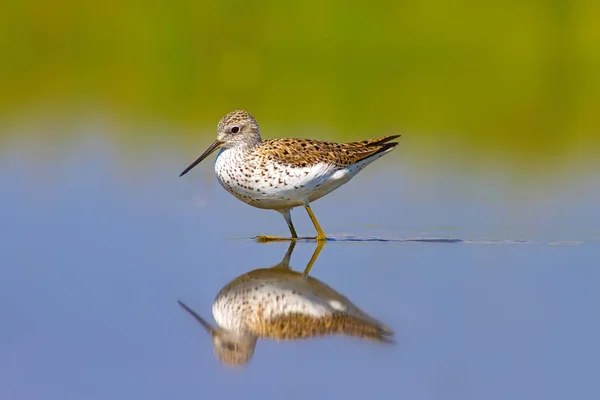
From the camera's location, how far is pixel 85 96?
16.2 m

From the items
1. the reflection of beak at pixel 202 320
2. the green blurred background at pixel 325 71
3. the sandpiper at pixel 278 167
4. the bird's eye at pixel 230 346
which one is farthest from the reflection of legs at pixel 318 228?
the green blurred background at pixel 325 71

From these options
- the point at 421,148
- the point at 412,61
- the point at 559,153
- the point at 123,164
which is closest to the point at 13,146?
the point at 123,164

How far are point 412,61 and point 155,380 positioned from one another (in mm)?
13183

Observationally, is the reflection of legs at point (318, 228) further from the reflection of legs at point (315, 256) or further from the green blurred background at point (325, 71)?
the green blurred background at point (325, 71)

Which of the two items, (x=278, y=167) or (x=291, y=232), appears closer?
(x=278, y=167)

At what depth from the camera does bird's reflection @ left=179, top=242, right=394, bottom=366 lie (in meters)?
6.48

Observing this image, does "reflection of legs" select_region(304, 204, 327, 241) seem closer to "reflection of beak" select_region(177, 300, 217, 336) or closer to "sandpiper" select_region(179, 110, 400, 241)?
"sandpiper" select_region(179, 110, 400, 241)

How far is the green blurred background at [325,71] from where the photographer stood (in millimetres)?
14316

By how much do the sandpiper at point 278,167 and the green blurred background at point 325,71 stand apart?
3.08 meters

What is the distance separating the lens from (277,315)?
691 centimetres

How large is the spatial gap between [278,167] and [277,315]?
9.66 feet

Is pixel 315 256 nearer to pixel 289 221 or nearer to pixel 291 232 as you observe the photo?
pixel 291 232

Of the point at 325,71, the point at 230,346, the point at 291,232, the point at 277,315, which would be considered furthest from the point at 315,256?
the point at 325,71

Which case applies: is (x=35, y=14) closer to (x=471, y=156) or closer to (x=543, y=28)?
(x=543, y=28)
